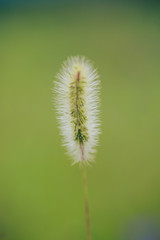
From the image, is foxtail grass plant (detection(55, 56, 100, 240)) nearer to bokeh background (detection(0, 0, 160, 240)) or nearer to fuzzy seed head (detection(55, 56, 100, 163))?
fuzzy seed head (detection(55, 56, 100, 163))

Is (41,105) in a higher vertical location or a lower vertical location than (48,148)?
higher

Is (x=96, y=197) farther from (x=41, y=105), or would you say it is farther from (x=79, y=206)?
(x=41, y=105)

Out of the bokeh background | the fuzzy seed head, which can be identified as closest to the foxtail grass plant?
the fuzzy seed head

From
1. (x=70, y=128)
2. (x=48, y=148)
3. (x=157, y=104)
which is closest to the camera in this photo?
(x=70, y=128)

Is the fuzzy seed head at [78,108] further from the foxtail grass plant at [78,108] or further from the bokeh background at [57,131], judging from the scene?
the bokeh background at [57,131]

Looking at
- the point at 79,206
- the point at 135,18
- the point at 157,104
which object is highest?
the point at 135,18

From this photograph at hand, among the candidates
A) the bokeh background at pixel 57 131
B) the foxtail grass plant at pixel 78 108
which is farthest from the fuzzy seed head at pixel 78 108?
the bokeh background at pixel 57 131

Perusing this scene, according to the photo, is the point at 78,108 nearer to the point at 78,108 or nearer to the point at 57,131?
the point at 78,108

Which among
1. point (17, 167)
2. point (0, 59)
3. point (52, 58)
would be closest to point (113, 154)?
point (17, 167)

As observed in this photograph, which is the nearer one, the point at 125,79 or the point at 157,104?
the point at 157,104
